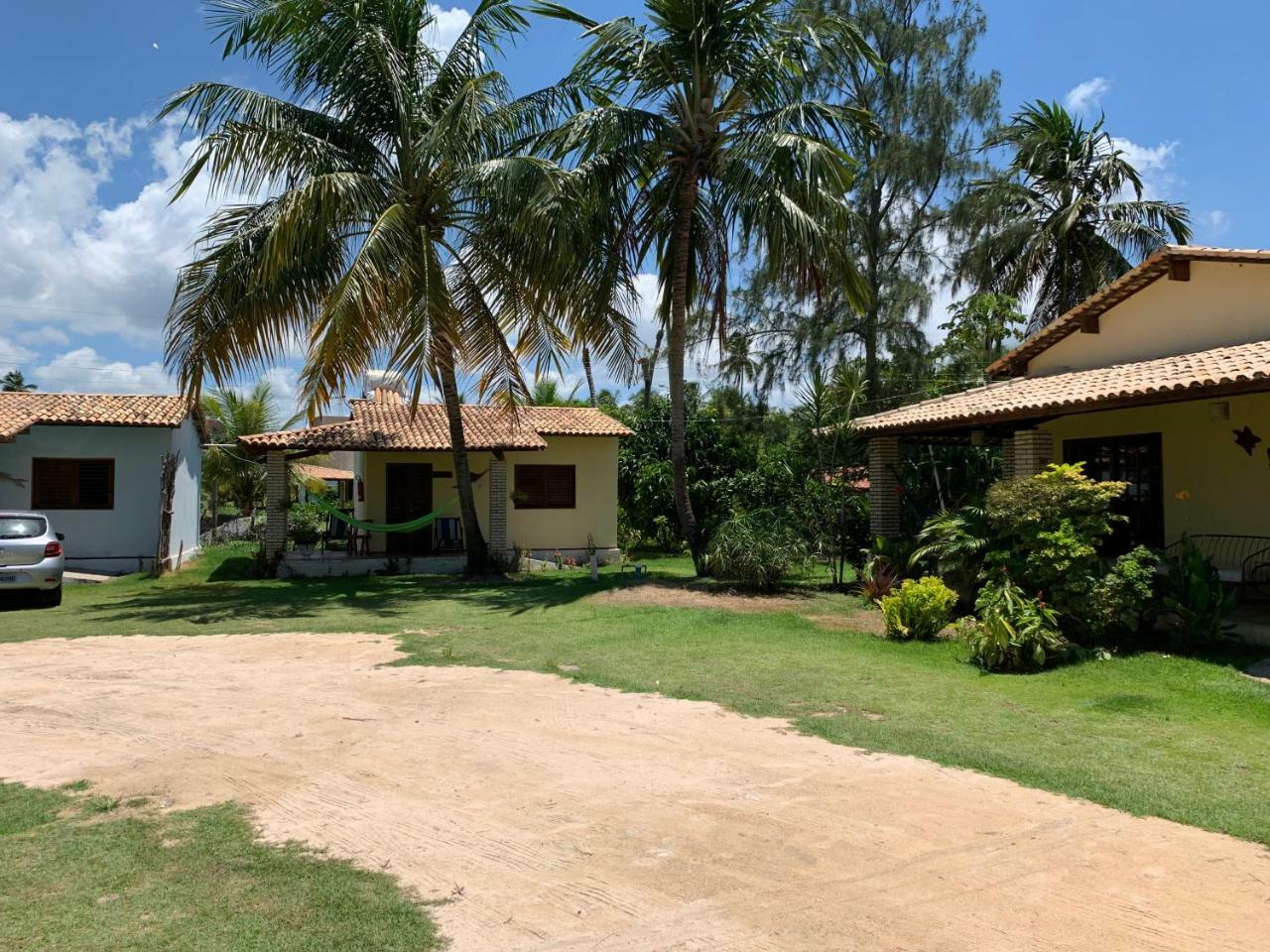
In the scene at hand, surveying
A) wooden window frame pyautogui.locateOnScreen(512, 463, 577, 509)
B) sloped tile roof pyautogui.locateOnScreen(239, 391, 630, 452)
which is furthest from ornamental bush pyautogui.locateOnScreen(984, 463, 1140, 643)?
wooden window frame pyautogui.locateOnScreen(512, 463, 577, 509)

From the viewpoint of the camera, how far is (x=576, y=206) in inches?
570

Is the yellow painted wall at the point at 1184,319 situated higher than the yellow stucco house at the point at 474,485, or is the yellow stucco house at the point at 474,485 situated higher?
the yellow painted wall at the point at 1184,319

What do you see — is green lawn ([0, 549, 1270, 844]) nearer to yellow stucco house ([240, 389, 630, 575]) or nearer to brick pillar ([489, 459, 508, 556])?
yellow stucco house ([240, 389, 630, 575])

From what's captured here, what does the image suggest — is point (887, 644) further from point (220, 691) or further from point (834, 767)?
point (220, 691)

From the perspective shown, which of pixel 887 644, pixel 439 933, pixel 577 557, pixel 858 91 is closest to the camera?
pixel 439 933

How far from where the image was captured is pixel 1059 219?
22.1m

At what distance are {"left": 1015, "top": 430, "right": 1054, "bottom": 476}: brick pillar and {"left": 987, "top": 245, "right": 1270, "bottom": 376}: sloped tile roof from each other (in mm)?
2941

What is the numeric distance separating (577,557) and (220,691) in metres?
13.7

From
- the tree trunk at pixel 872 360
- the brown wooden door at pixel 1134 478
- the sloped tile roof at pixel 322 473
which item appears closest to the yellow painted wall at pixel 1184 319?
the brown wooden door at pixel 1134 478

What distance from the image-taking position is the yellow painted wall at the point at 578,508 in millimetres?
21125

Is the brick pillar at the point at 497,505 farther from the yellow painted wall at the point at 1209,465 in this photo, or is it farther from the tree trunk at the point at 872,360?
the tree trunk at the point at 872,360

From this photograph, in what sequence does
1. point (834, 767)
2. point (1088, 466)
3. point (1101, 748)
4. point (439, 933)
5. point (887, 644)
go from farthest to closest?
point (1088, 466), point (887, 644), point (1101, 748), point (834, 767), point (439, 933)

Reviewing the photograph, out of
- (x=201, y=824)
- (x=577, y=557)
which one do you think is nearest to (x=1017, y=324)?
(x=577, y=557)

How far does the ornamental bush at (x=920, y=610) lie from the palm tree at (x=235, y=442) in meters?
21.4
